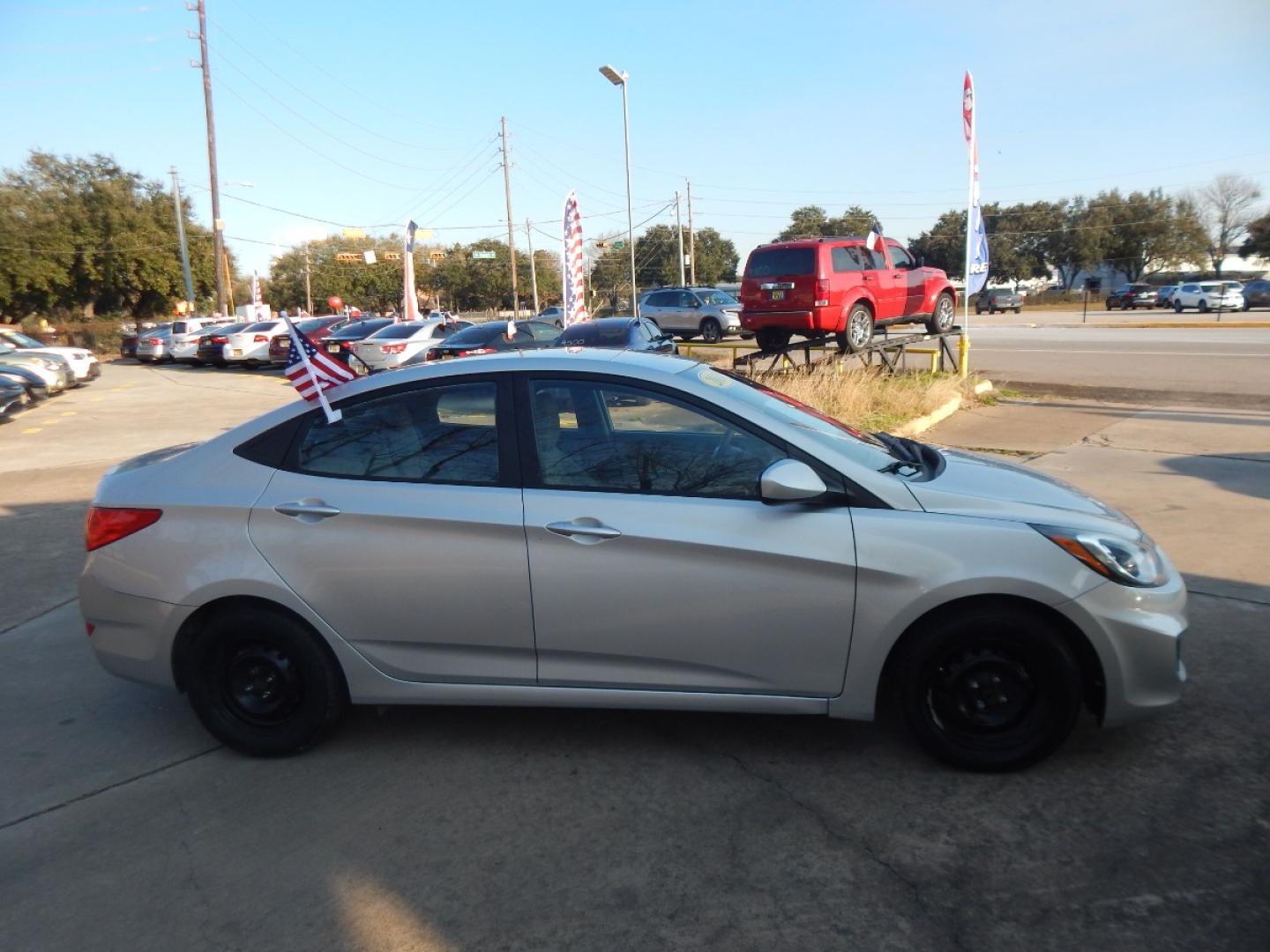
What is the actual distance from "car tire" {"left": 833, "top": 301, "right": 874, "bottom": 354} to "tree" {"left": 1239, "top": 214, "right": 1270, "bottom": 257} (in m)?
62.4

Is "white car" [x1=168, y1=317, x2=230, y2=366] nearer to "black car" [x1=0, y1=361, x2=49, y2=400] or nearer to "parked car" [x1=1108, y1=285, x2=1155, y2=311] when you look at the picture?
"black car" [x1=0, y1=361, x2=49, y2=400]

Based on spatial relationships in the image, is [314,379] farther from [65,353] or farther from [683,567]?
[65,353]

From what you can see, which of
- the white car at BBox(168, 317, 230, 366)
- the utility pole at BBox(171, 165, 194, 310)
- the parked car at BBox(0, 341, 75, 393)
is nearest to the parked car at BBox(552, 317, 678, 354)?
the parked car at BBox(0, 341, 75, 393)

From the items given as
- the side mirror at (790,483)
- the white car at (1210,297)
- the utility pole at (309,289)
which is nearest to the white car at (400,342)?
the side mirror at (790,483)

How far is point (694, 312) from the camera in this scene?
30.2 m

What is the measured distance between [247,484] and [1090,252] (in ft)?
273

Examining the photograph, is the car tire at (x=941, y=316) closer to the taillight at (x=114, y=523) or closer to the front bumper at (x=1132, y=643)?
the front bumper at (x=1132, y=643)

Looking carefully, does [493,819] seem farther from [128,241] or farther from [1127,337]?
[128,241]

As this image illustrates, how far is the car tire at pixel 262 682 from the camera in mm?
3775

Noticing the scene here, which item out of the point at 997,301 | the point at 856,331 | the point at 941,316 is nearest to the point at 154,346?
the point at 856,331

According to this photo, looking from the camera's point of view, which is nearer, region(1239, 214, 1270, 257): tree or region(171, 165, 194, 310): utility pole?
region(171, 165, 194, 310): utility pole

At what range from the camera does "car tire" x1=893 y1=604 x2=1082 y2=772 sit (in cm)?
338

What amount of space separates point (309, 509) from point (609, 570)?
3.98 feet

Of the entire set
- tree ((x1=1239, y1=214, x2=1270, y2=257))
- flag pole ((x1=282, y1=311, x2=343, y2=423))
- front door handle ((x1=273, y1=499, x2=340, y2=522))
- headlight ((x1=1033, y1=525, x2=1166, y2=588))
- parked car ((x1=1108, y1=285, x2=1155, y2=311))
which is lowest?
headlight ((x1=1033, y1=525, x2=1166, y2=588))
